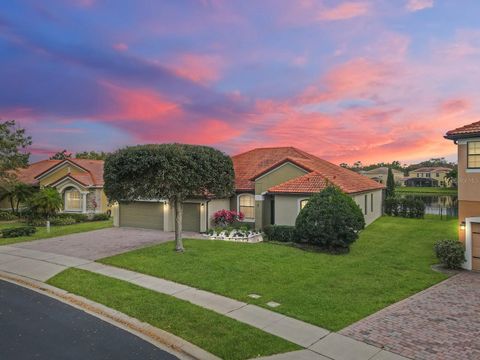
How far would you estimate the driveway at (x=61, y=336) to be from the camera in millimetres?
7283

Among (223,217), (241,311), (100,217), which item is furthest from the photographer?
(100,217)

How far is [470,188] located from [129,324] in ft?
45.7

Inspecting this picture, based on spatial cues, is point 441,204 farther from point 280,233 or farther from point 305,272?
point 305,272

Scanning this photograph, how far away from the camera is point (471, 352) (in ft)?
24.1

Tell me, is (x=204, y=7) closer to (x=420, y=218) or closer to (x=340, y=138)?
(x=340, y=138)

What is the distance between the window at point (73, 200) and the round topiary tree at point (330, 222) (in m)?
24.3

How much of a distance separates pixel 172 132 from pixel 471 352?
22123 millimetres

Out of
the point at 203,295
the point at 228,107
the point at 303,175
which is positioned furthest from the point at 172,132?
the point at 203,295

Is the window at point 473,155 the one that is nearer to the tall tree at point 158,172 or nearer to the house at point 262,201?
the house at point 262,201

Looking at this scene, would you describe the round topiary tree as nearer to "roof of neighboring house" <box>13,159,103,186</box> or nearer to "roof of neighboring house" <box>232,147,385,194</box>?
"roof of neighboring house" <box>232,147,385,194</box>

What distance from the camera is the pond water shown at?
113 ft

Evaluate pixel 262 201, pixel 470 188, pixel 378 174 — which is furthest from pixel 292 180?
pixel 378 174

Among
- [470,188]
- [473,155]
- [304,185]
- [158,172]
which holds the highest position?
[473,155]

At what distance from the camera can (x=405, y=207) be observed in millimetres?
33812
